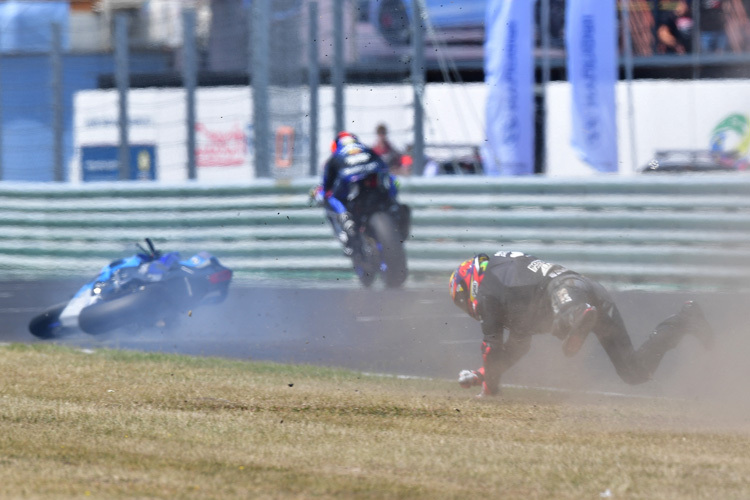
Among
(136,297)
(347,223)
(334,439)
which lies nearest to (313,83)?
(347,223)

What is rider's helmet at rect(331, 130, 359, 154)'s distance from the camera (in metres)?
12.1

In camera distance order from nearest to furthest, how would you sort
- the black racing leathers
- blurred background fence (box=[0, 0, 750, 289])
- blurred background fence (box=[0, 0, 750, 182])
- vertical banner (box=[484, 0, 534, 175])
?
the black racing leathers → blurred background fence (box=[0, 0, 750, 289]) → blurred background fence (box=[0, 0, 750, 182]) → vertical banner (box=[484, 0, 534, 175])

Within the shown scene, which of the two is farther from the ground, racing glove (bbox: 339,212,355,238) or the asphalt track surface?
racing glove (bbox: 339,212,355,238)

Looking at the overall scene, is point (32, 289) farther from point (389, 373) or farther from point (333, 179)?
point (389, 373)

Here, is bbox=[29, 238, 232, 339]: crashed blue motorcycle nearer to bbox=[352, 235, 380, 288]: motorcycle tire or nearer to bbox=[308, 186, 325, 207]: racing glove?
bbox=[352, 235, 380, 288]: motorcycle tire

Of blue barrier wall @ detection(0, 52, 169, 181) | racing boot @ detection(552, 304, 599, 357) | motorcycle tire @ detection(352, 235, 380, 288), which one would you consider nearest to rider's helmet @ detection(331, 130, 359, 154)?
motorcycle tire @ detection(352, 235, 380, 288)

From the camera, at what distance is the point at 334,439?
5.89 metres

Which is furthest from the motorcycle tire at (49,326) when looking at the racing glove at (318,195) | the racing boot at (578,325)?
the racing boot at (578,325)

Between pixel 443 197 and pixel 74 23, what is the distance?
10.0 m

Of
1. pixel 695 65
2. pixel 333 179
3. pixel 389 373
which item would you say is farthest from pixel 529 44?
pixel 389 373

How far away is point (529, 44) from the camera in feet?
49.6

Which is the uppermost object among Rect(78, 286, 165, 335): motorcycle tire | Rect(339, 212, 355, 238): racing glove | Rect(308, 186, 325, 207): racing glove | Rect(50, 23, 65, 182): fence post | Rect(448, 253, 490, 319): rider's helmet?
Rect(50, 23, 65, 182): fence post

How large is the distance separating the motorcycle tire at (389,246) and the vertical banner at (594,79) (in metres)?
4.69

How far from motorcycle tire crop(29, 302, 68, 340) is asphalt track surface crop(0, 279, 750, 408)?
89mm
